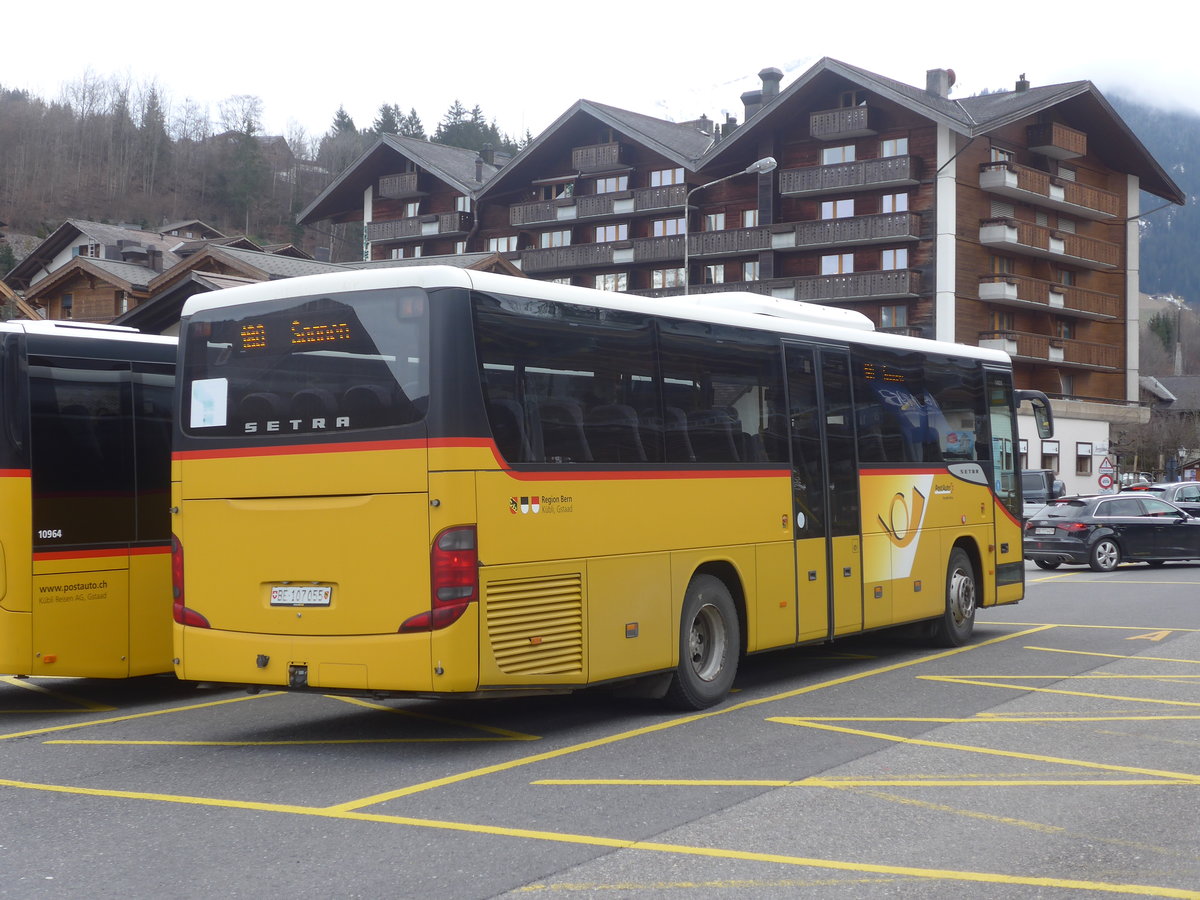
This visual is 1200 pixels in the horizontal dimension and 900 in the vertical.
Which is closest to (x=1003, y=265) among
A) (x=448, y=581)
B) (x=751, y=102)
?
(x=751, y=102)

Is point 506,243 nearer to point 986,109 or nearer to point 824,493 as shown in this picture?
point 986,109

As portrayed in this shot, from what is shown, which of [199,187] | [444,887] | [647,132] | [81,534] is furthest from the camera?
[199,187]

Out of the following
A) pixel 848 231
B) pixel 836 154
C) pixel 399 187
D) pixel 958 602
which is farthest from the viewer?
pixel 399 187

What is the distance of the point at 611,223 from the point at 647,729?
2448 inches

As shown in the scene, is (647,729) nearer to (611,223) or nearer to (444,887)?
(444,887)

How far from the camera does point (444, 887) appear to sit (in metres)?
5.62

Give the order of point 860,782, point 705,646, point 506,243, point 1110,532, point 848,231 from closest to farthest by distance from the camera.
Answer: point 860,782 < point 705,646 < point 1110,532 < point 848,231 < point 506,243

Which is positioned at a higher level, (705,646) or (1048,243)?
(1048,243)

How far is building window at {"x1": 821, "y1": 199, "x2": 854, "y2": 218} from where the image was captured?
201ft

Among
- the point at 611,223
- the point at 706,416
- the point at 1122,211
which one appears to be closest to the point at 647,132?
the point at 611,223

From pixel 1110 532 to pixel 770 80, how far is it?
47478mm

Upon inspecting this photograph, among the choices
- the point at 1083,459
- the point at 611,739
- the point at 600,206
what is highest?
the point at 600,206

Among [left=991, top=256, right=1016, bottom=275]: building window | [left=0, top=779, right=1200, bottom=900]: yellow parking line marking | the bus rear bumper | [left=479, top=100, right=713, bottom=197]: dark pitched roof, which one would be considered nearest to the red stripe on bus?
the bus rear bumper

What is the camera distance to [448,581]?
27.1 ft
